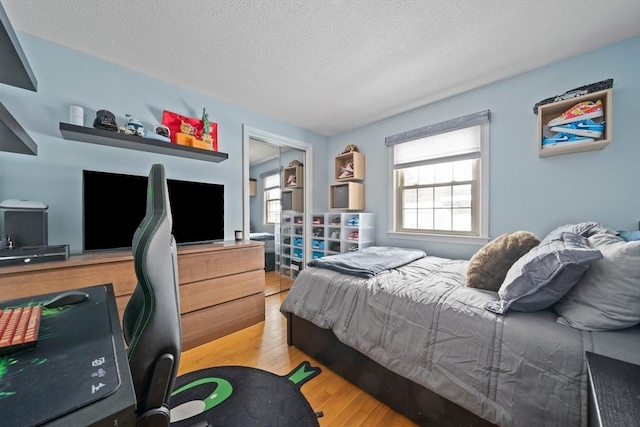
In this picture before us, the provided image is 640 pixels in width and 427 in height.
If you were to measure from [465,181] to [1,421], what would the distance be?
3.30 metres

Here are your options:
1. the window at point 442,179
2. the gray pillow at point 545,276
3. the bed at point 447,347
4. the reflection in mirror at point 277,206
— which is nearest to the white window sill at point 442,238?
the window at point 442,179

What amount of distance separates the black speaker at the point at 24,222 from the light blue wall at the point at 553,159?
140 inches

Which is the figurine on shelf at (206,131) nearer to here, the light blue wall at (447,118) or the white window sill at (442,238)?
the light blue wall at (447,118)

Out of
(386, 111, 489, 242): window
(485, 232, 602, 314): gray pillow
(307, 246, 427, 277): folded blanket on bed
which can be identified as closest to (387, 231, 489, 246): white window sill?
(386, 111, 489, 242): window

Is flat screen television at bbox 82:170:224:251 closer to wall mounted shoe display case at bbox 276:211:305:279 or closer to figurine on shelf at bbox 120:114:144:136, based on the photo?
figurine on shelf at bbox 120:114:144:136

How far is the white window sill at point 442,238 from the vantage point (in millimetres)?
2559

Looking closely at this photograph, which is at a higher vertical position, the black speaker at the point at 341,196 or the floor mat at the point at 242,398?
the black speaker at the point at 341,196

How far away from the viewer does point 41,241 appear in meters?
1.68

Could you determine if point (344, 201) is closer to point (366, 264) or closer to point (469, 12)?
point (366, 264)

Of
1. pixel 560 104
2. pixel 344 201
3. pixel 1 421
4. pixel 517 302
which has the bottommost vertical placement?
pixel 517 302

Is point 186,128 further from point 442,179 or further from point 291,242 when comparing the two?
point 442,179

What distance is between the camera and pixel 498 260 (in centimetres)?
147

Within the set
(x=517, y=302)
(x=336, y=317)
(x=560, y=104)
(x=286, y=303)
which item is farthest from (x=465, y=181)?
(x=286, y=303)

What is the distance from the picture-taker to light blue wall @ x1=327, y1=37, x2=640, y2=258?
1854mm
